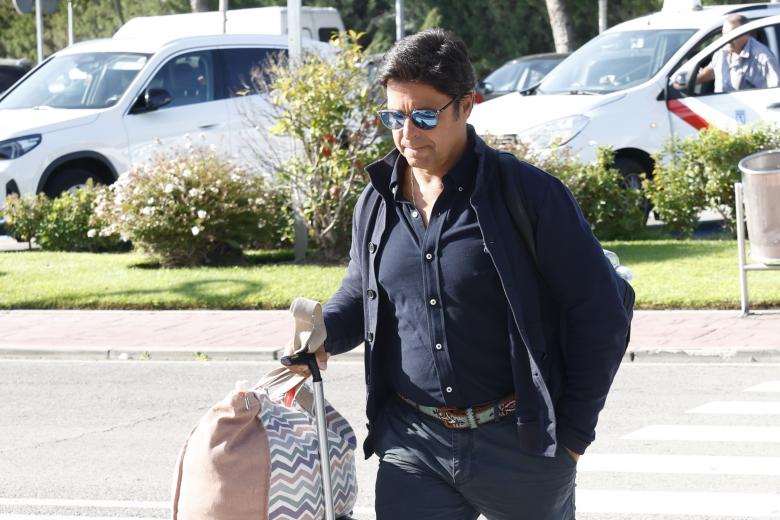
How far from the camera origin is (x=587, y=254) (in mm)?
3215

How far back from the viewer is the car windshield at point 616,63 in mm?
15094

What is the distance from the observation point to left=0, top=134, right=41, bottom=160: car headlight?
48.2ft

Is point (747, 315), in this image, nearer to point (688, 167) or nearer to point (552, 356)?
point (688, 167)

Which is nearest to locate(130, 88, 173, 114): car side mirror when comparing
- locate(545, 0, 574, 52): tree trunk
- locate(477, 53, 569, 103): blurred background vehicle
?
locate(477, 53, 569, 103): blurred background vehicle

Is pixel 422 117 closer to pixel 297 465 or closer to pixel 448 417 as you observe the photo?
pixel 448 417

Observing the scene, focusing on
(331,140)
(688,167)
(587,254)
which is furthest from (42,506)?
(688,167)

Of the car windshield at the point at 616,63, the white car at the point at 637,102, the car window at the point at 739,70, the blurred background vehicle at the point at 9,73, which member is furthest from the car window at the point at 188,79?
the blurred background vehicle at the point at 9,73

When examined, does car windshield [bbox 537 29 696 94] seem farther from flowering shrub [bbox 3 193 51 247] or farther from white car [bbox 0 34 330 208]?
flowering shrub [bbox 3 193 51 247]

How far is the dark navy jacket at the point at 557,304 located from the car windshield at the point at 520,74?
20943mm

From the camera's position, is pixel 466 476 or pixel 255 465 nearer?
pixel 255 465

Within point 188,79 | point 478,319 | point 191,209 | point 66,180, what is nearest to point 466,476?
point 478,319

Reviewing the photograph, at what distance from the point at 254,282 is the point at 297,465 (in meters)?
9.19

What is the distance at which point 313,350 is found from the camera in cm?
336

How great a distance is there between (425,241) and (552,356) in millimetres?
404
